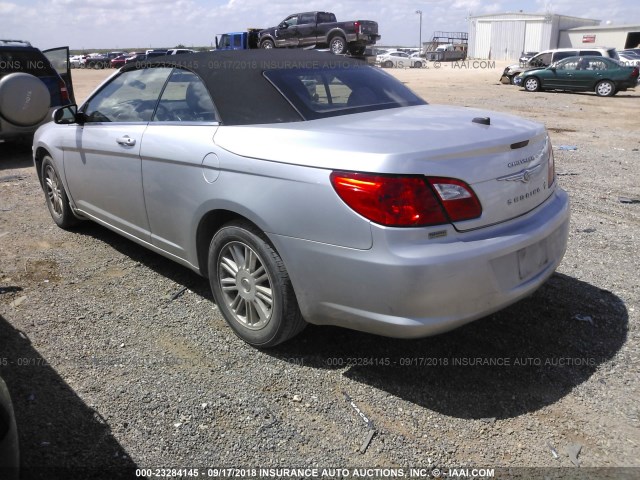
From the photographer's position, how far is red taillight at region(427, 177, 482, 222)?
255 cm

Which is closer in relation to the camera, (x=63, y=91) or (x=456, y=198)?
A: (x=456, y=198)

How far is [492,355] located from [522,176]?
41.1 inches

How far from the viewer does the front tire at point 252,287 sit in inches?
117

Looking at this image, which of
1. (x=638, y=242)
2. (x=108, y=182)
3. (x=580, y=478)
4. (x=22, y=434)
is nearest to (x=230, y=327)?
(x=22, y=434)

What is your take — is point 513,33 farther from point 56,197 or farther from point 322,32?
point 56,197

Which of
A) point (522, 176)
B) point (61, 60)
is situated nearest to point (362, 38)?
point (61, 60)

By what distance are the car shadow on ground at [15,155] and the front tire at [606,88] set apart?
20087 millimetres

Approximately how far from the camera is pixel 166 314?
12.3 ft

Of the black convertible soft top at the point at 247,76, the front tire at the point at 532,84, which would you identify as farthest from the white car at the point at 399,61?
the black convertible soft top at the point at 247,76

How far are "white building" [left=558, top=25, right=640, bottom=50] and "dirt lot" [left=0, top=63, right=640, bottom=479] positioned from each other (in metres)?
70.8

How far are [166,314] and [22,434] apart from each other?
4.25ft

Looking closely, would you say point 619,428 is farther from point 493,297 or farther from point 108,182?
point 108,182

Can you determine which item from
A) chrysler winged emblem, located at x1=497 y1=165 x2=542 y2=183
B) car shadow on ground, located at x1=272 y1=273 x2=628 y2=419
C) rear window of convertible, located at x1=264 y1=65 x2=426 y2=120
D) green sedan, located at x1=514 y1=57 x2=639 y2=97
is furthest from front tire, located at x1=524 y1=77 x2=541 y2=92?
chrysler winged emblem, located at x1=497 y1=165 x2=542 y2=183

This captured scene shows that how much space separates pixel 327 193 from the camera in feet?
8.60
